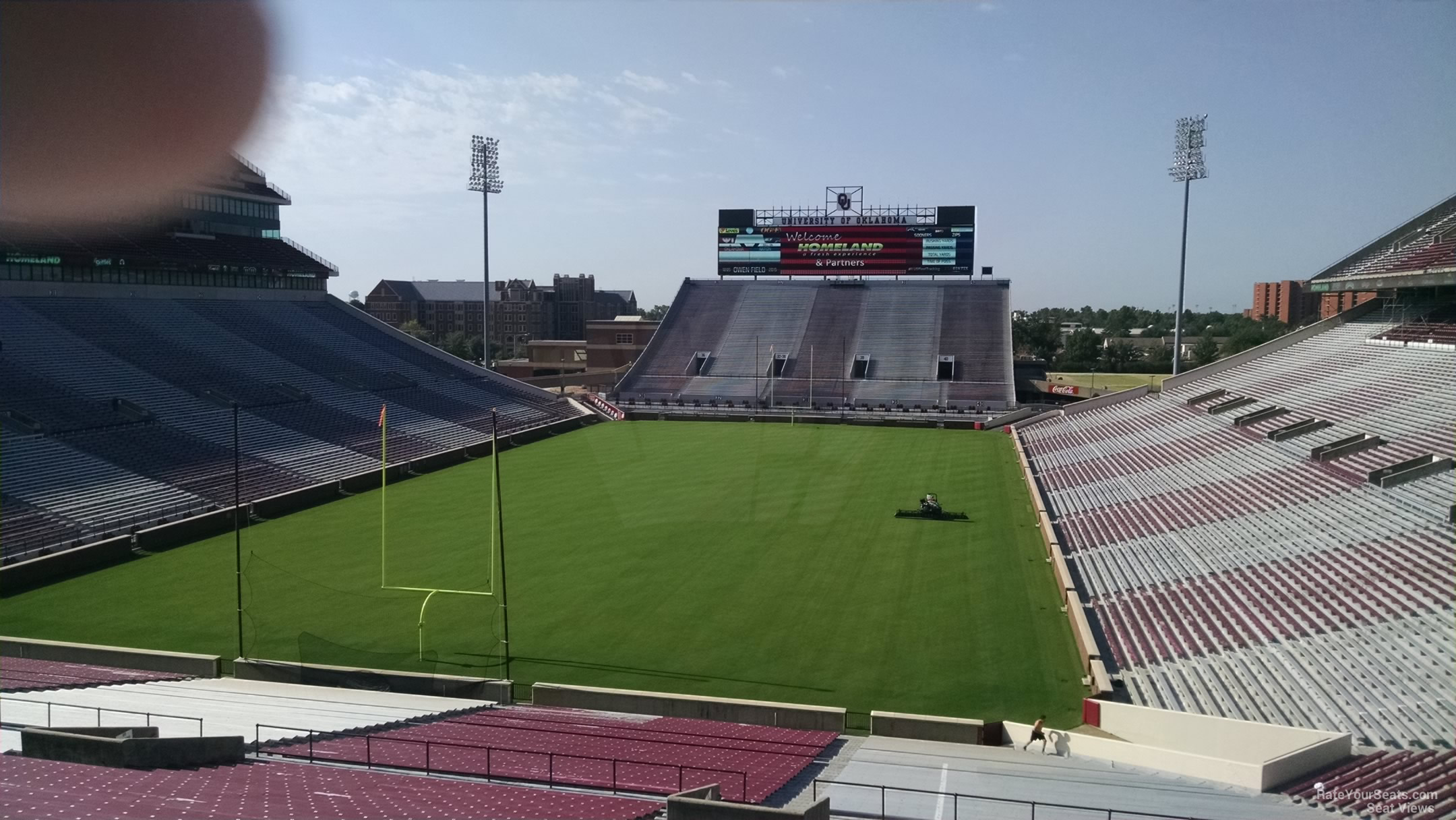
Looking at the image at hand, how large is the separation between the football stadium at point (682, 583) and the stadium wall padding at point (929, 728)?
0.12ft

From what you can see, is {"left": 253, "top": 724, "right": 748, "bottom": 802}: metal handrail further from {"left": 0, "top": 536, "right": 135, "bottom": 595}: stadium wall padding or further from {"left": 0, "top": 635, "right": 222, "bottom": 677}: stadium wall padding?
{"left": 0, "top": 536, "right": 135, "bottom": 595}: stadium wall padding

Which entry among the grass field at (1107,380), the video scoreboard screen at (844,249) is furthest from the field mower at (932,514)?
the grass field at (1107,380)

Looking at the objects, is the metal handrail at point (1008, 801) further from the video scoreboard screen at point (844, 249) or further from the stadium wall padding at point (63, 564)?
the video scoreboard screen at point (844, 249)

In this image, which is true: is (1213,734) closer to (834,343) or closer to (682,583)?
(682,583)

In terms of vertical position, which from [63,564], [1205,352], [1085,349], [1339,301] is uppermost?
[1339,301]

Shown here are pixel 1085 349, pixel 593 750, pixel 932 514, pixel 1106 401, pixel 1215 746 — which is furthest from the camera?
pixel 1085 349

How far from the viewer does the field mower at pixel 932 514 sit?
21.7 meters

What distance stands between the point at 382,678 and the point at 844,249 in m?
42.8

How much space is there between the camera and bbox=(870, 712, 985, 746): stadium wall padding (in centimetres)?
1028

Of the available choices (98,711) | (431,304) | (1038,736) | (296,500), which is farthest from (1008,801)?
(431,304)

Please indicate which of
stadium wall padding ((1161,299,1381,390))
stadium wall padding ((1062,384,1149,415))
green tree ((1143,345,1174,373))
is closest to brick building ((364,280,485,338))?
green tree ((1143,345,1174,373))

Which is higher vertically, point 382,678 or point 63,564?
point 63,564

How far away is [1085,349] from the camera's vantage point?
227 ft

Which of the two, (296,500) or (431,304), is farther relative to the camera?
(431,304)
